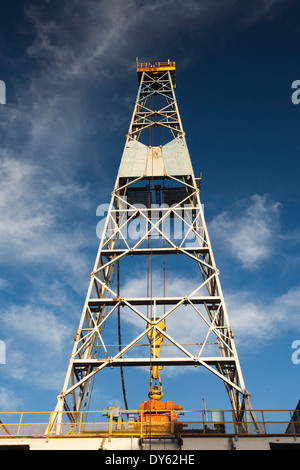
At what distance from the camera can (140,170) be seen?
26.0 metres

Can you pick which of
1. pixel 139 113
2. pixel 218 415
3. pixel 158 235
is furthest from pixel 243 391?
pixel 139 113

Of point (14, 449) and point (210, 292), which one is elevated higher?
point (210, 292)

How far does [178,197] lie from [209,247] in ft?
20.1

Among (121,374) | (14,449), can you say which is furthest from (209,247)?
(14,449)

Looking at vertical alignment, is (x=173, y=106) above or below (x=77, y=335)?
above

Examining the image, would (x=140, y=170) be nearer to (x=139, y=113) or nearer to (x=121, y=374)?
(x=139, y=113)

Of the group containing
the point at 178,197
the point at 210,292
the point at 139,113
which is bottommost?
the point at 210,292

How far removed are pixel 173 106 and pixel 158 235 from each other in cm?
1333

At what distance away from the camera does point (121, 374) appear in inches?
920
